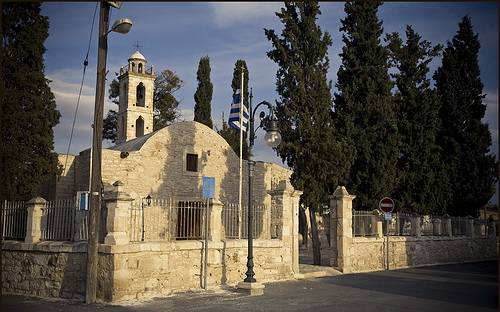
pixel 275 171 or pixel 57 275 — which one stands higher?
pixel 275 171

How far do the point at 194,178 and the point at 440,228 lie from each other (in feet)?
41.6

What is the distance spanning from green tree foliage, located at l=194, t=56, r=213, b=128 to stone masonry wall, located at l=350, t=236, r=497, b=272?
16.0m

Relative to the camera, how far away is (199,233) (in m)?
13.6

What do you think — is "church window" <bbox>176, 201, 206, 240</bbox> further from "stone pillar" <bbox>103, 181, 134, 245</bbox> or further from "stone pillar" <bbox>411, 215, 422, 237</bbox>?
"stone pillar" <bbox>411, 215, 422, 237</bbox>

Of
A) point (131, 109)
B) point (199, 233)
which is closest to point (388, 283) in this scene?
point (199, 233)

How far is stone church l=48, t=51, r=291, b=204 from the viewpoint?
20.5m

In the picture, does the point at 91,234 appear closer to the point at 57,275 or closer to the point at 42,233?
the point at 57,275

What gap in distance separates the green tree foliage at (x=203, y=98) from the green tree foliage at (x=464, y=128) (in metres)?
15.0

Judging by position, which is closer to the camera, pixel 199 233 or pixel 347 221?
pixel 199 233

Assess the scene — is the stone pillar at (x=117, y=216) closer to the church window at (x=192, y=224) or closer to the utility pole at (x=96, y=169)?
the utility pole at (x=96, y=169)

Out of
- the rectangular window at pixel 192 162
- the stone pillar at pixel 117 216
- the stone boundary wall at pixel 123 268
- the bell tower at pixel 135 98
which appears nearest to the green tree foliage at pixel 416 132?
the rectangular window at pixel 192 162

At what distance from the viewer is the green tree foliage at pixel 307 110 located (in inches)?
701

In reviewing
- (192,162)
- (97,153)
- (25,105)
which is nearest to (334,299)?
(97,153)

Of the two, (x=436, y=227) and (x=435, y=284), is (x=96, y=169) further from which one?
(x=436, y=227)
